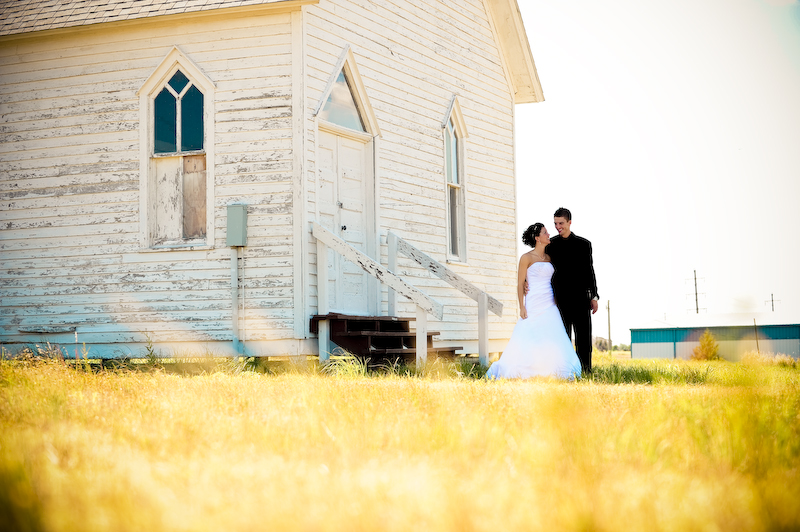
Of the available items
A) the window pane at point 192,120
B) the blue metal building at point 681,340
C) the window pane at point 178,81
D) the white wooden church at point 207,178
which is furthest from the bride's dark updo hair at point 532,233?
the blue metal building at point 681,340

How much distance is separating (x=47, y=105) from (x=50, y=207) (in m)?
1.47

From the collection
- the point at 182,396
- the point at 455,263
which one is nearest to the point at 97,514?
the point at 182,396

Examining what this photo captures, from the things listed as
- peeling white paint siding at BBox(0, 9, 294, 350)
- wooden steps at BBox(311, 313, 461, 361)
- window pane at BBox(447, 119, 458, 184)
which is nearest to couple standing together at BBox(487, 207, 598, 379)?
wooden steps at BBox(311, 313, 461, 361)

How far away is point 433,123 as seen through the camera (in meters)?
12.5

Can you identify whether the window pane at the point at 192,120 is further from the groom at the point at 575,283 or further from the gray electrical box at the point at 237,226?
the groom at the point at 575,283

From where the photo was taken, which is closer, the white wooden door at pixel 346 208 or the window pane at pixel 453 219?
the white wooden door at pixel 346 208

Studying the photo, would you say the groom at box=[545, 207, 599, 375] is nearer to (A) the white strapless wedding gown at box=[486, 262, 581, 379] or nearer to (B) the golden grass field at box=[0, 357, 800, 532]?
(A) the white strapless wedding gown at box=[486, 262, 581, 379]

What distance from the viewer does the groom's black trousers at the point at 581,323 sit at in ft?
30.6

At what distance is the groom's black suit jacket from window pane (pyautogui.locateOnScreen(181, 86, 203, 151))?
5.04 m

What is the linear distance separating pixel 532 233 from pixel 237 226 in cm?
383

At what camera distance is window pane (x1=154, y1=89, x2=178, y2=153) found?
10242 millimetres

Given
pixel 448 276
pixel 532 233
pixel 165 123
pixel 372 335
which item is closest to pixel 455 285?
pixel 448 276

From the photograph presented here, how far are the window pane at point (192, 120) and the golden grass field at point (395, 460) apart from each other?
16.8 ft

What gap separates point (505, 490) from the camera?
287 cm
